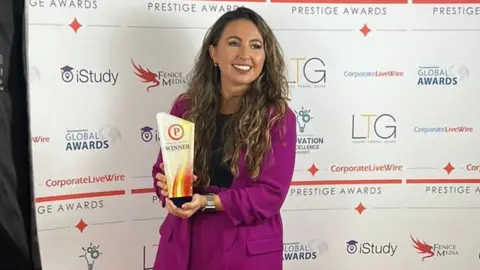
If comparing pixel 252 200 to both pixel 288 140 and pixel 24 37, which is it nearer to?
pixel 288 140

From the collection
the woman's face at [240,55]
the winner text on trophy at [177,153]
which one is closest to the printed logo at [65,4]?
the woman's face at [240,55]

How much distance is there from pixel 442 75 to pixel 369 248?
0.78 meters

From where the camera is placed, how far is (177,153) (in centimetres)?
166

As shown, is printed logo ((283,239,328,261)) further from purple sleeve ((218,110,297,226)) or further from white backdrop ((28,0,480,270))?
purple sleeve ((218,110,297,226))

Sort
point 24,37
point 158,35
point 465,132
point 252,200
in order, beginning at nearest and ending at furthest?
point 24,37, point 252,200, point 158,35, point 465,132

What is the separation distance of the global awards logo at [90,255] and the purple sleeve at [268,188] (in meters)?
0.75

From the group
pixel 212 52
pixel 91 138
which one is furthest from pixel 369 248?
pixel 91 138

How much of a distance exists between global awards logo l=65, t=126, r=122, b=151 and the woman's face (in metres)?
0.57

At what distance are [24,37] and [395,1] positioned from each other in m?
1.86

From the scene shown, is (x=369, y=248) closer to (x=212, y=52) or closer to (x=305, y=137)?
(x=305, y=137)

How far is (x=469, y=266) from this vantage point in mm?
2473

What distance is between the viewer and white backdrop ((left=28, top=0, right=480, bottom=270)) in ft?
6.97

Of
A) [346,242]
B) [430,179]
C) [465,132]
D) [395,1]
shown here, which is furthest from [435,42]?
[346,242]

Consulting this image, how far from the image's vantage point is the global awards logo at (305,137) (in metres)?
2.37
